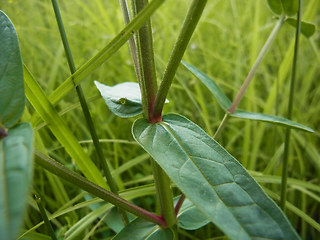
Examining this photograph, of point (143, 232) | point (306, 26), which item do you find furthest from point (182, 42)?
point (306, 26)

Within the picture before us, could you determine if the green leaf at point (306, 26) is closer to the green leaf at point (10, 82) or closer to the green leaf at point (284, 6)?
the green leaf at point (284, 6)

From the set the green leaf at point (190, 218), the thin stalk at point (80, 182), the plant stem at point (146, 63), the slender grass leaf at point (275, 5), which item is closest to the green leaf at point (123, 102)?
the plant stem at point (146, 63)

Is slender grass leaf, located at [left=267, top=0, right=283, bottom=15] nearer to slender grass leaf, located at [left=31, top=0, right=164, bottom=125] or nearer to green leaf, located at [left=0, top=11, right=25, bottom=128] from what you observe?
slender grass leaf, located at [left=31, top=0, right=164, bottom=125]

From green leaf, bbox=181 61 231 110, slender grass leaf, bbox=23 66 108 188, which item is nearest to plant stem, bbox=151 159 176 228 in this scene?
slender grass leaf, bbox=23 66 108 188

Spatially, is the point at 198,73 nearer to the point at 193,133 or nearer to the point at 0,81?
the point at 193,133

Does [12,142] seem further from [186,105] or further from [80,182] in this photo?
[186,105]

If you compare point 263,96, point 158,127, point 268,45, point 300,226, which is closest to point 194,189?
point 158,127
